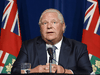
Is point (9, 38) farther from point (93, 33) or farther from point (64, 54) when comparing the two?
point (93, 33)

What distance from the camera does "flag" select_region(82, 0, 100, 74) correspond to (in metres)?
2.81

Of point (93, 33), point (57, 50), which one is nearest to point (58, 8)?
point (93, 33)

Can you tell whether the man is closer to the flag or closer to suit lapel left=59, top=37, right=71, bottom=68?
suit lapel left=59, top=37, right=71, bottom=68

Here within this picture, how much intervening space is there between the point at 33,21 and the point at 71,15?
86cm

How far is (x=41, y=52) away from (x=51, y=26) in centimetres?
47

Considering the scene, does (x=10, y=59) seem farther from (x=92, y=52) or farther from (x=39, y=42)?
(x=92, y=52)

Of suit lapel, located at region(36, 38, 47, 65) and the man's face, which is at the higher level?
the man's face

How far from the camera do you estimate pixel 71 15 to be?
3.27 meters

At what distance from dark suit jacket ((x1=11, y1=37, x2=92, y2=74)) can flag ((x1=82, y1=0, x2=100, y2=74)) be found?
0.52 meters

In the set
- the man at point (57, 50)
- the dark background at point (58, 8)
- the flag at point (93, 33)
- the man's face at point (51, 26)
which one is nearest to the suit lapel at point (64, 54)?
the man at point (57, 50)

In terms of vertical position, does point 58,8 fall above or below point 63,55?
above

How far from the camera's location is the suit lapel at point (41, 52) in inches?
90.1

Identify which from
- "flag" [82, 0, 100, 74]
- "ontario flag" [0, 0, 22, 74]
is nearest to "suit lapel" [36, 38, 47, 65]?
"ontario flag" [0, 0, 22, 74]

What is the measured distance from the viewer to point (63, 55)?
2285mm
